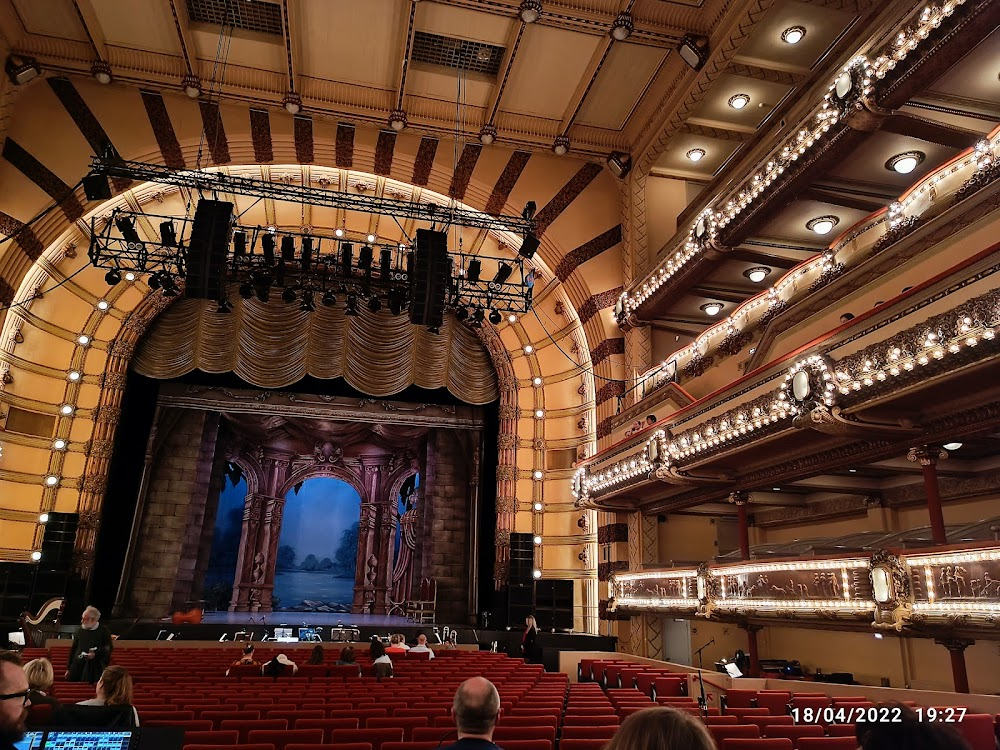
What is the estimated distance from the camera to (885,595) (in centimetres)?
833

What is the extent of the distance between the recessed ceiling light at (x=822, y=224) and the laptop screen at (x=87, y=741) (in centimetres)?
1510

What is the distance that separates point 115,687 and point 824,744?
191 inches

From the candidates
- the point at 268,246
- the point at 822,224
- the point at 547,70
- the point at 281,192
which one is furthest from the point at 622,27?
the point at 268,246

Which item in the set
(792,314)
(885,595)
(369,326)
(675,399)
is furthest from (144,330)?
(885,595)

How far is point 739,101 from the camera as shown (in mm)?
16219

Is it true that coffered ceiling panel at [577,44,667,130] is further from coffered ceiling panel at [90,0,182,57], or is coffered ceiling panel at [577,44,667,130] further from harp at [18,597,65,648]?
harp at [18,597,65,648]

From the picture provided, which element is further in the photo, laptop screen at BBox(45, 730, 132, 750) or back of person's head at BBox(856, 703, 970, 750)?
laptop screen at BBox(45, 730, 132, 750)

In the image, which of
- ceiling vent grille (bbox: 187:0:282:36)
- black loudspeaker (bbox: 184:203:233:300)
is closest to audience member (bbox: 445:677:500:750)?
black loudspeaker (bbox: 184:203:233:300)

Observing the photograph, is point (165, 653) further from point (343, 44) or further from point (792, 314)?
point (343, 44)

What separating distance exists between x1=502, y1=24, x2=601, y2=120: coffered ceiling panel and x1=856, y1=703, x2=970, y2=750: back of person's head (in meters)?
16.7

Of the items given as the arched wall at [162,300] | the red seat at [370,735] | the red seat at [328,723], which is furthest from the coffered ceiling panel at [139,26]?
the red seat at [370,735]

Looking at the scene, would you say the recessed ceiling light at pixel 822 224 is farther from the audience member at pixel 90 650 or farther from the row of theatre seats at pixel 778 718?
the audience member at pixel 90 650

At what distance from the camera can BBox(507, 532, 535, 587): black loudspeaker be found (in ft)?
59.2

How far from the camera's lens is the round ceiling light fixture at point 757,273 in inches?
625
